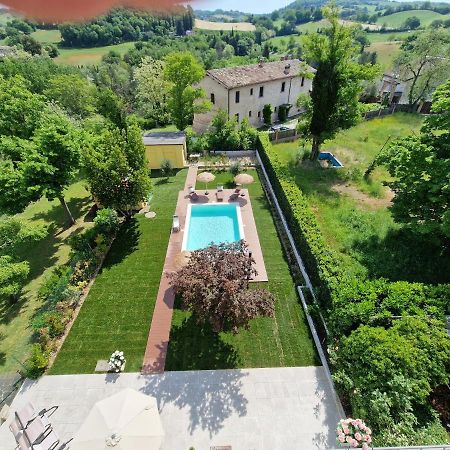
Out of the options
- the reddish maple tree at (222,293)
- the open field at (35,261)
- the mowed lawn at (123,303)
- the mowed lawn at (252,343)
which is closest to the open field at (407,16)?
the mowed lawn at (123,303)

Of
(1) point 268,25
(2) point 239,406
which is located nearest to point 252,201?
(2) point 239,406

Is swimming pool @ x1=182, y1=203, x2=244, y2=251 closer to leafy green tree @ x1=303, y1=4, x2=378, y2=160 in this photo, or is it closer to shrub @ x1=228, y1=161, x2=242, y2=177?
shrub @ x1=228, y1=161, x2=242, y2=177

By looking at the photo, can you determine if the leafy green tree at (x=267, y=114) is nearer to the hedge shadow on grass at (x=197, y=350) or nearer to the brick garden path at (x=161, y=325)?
the brick garden path at (x=161, y=325)

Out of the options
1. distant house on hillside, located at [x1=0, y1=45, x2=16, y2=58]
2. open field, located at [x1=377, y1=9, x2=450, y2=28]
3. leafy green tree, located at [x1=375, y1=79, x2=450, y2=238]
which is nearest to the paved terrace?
leafy green tree, located at [x1=375, y1=79, x2=450, y2=238]

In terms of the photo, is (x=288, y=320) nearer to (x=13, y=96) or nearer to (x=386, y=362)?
(x=386, y=362)

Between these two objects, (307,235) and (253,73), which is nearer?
(307,235)

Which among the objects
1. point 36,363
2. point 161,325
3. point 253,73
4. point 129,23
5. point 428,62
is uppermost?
point 129,23

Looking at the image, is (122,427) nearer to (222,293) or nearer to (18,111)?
(222,293)

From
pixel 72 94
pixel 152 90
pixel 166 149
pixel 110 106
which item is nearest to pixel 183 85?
pixel 166 149
